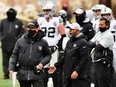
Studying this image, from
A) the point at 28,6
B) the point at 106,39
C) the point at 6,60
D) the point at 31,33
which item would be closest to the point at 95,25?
the point at 106,39

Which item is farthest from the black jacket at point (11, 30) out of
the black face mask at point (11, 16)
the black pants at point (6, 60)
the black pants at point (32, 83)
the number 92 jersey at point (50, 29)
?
the black pants at point (32, 83)

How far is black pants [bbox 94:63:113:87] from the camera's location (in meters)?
12.9

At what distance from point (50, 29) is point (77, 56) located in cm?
293

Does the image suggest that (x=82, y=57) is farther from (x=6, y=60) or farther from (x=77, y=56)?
(x=6, y=60)

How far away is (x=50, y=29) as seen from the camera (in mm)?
15203

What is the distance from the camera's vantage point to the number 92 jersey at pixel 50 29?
15.2 meters

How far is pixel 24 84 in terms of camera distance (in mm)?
12273

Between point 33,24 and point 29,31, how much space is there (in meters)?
0.20

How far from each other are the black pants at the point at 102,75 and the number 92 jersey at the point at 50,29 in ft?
7.74

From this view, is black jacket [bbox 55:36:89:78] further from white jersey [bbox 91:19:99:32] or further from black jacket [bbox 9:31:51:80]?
white jersey [bbox 91:19:99:32]

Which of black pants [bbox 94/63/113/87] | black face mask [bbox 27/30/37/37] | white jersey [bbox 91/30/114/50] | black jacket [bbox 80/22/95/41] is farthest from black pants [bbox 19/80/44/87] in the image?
black jacket [bbox 80/22/95/41]

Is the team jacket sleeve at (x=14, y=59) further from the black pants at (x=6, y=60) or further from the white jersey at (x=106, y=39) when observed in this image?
the black pants at (x=6, y=60)

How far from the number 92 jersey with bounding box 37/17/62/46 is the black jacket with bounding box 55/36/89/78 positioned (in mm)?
2727

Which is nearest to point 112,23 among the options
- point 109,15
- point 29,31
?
point 109,15
